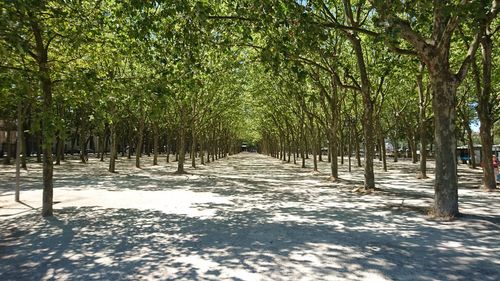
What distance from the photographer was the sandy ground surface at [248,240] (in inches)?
230

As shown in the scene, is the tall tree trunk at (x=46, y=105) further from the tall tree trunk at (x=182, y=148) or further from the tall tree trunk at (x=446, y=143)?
the tall tree trunk at (x=182, y=148)

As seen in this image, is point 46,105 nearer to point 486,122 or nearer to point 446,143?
point 446,143

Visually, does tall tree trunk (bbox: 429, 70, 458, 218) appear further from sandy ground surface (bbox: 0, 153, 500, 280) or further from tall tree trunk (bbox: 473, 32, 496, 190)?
tall tree trunk (bbox: 473, 32, 496, 190)

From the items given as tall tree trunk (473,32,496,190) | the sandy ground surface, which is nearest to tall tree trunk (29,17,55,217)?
the sandy ground surface

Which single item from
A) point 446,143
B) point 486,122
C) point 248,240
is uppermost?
point 486,122

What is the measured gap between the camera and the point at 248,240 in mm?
7758

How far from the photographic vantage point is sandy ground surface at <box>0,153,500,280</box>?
5836mm

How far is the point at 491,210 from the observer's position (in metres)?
10.7

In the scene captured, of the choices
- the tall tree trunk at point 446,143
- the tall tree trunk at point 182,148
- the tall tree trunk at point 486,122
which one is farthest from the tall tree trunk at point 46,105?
the tall tree trunk at point 182,148

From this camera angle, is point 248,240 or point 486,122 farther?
point 486,122

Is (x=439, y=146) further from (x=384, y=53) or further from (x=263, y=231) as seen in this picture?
(x=384, y=53)

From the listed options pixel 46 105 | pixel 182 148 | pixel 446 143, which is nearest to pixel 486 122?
pixel 446 143

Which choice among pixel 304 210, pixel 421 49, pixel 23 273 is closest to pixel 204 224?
pixel 304 210

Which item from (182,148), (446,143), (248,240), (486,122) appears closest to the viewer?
(248,240)
